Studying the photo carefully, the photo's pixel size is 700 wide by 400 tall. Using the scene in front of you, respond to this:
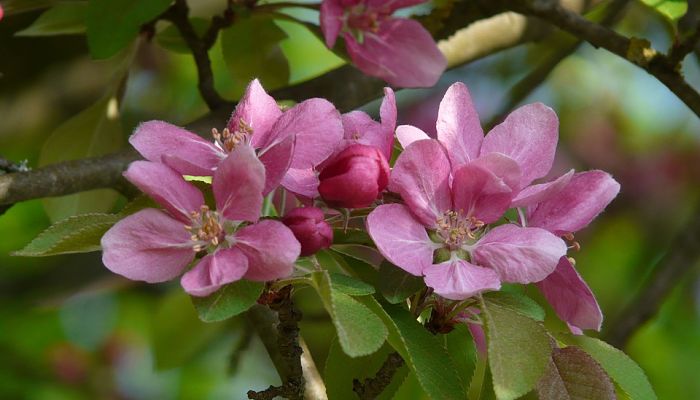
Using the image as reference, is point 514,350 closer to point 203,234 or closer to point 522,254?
point 522,254

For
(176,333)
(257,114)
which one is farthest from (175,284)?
(257,114)

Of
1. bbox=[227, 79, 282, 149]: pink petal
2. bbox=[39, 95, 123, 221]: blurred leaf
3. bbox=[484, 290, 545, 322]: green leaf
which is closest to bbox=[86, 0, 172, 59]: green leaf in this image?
bbox=[39, 95, 123, 221]: blurred leaf

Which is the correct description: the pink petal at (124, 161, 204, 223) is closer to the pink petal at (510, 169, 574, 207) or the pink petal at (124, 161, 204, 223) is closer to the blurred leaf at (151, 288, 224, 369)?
the pink petal at (510, 169, 574, 207)

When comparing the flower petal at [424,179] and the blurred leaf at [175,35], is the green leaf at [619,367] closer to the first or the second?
the flower petal at [424,179]

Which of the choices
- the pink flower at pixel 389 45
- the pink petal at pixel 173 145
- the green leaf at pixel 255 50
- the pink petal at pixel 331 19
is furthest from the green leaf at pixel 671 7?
the pink petal at pixel 173 145

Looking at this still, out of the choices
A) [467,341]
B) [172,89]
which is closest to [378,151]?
[467,341]

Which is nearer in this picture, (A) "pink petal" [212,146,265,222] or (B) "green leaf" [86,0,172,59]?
(A) "pink petal" [212,146,265,222]
